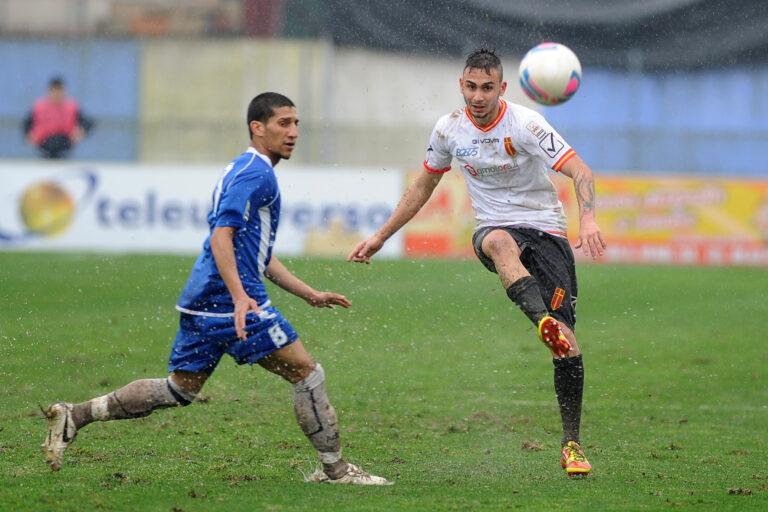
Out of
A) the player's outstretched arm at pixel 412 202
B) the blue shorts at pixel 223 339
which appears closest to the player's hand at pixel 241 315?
the blue shorts at pixel 223 339

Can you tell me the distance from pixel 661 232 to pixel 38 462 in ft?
49.3

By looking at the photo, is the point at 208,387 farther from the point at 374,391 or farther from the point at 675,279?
the point at 675,279

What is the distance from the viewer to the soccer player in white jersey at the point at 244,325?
18.3 feet

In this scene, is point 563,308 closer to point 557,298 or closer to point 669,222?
point 557,298

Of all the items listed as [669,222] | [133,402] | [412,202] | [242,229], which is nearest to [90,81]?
[669,222]

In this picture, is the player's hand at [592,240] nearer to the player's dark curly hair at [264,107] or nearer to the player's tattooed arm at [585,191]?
the player's tattooed arm at [585,191]

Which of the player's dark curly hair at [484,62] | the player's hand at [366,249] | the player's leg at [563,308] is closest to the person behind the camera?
the player's leg at [563,308]

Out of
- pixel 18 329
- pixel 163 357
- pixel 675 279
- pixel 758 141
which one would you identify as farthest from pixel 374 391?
pixel 758 141

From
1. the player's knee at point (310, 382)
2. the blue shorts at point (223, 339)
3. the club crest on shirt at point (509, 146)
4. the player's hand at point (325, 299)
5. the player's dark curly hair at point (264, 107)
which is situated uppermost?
the player's dark curly hair at point (264, 107)

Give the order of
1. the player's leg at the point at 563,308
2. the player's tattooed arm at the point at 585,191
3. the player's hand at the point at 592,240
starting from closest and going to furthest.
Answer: the player's hand at the point at 592,240, the player's tattooed arm at the point at 585,191, the player's leg at the point at 563,308

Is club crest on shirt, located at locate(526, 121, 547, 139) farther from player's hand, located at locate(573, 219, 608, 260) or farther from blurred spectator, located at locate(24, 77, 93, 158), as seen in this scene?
blurred spectator, located at locate(24, 77, 93, 158)

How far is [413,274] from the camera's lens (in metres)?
16.2

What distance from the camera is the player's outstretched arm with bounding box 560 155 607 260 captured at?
597cm

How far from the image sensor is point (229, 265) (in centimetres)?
548
